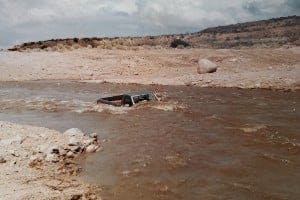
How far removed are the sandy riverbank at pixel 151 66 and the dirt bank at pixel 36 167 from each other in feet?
56.3

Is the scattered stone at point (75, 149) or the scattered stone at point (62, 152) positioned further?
the scattered stone at point (75, 149)

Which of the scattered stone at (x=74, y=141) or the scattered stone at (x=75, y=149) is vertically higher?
the scattered stone at (x=74, y=141)

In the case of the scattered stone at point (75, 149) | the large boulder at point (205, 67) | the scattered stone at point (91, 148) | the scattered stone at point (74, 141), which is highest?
the large boulder at point (205, 67)

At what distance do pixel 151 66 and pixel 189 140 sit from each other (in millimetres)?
24055

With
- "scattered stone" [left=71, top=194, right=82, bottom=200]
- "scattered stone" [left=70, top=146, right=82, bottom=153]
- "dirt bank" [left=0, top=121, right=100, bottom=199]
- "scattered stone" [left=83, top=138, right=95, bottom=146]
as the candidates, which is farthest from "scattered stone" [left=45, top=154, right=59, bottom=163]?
"scattered stone" [left=71, top=194, right=82, bottom=200]

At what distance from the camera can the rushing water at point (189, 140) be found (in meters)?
11.4

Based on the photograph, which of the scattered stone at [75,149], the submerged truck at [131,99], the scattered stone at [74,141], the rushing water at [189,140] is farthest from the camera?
the submerged truck at [131,99]

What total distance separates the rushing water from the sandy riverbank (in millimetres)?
4445

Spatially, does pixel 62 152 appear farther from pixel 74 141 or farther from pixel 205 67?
pixel 205 67

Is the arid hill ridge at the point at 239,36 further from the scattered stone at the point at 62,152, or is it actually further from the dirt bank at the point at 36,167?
the scattered stone at the point at 62,152

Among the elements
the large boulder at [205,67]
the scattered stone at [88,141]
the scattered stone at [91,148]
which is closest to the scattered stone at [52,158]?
the scattered stone at [91,148]

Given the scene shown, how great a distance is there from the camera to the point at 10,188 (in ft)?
36.0

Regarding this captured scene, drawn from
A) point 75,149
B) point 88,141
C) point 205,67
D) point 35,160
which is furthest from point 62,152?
point 205,67

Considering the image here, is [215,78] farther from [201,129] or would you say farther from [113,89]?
[201,129]
